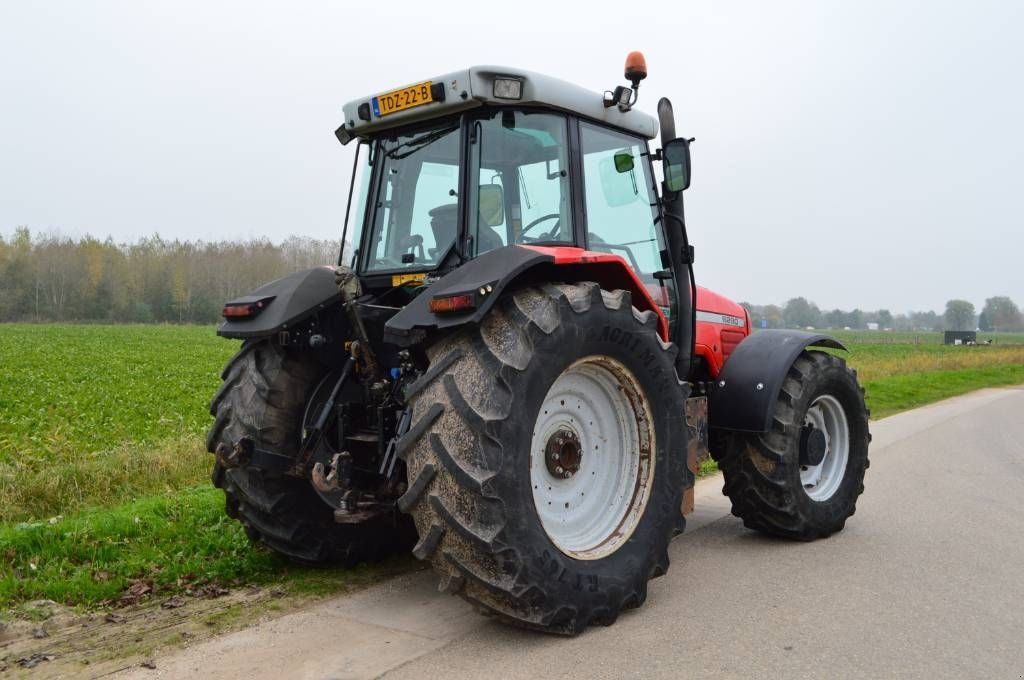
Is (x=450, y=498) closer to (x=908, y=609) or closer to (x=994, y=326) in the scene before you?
(x=908, y=609)

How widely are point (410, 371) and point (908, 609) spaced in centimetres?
259

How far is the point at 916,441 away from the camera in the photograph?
9.87m

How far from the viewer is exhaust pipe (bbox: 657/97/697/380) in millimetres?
4957

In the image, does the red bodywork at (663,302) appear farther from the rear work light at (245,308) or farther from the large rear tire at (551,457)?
the rear work light at (245,308)

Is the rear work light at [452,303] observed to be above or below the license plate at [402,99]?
below

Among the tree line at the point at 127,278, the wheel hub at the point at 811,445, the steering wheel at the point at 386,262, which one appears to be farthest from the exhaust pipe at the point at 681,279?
the tree line at the point at 127,278

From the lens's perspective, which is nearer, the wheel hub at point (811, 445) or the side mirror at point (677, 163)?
the side mirror at point (677, 163)

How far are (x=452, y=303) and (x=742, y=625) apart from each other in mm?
1907

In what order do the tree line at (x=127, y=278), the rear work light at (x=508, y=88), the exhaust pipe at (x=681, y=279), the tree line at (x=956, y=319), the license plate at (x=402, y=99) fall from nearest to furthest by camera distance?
1. the rear work light at (x=508, y=88)
2. the license plate at (x=402, y=99)
3. the exhaust pipe at (x=681, y=279)
4. the tree line at (x=127, y=278)
5. the tree line at (x=956, y=319)

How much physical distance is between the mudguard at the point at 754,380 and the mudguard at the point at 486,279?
1447 millimetres

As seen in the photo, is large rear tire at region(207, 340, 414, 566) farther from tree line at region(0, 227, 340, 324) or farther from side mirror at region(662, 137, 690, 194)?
tree line at region(0, 227, 340, 324)

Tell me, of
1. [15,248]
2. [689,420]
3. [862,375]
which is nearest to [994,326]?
[862,375]

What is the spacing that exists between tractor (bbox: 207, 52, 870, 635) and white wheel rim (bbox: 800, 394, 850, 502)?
0.18m

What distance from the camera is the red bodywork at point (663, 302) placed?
3.83m
